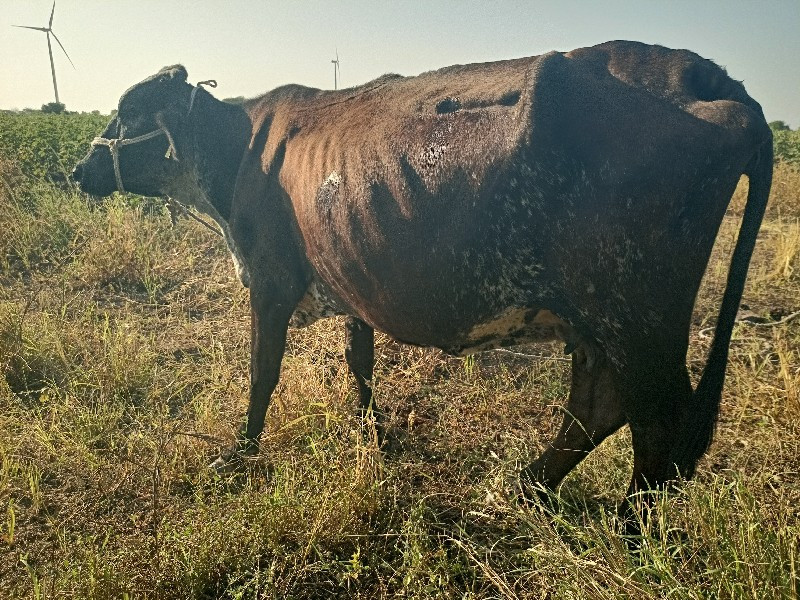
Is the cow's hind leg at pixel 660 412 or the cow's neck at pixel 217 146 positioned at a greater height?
the cow's neck at pixel 217 146

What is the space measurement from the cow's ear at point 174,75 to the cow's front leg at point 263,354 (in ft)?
5.89

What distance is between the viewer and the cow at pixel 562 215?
2479mm

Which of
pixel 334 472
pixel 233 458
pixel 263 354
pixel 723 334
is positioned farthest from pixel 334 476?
pixel 723 334

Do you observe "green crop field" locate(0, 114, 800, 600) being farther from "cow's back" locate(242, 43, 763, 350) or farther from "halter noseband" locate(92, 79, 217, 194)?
"halter noseband" locate(92, 79, 217, 194)

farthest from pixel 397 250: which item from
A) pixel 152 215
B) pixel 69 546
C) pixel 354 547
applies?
pixel 152 215

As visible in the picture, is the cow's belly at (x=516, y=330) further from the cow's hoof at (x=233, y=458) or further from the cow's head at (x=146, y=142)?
the cow's head at (x=146, y=142)

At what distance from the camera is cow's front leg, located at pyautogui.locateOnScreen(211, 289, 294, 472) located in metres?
4.00

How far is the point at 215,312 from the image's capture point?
6.50 metres

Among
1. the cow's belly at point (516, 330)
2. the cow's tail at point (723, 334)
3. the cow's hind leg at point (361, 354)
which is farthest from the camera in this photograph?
the cow's hind leg at point (361, 354)

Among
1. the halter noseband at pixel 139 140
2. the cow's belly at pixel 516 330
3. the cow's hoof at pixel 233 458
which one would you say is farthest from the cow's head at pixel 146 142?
the cow's belly at pixel 516 330

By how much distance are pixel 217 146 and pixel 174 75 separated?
68 centimetres

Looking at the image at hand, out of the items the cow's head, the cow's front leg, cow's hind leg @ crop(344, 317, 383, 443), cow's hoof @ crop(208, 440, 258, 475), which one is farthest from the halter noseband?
cow's hoof @ crop(208, 440, 258, 475)

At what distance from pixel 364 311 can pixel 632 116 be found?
1.66 meters

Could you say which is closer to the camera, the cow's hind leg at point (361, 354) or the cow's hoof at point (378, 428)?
the cow's hoof at point (378, 428)
